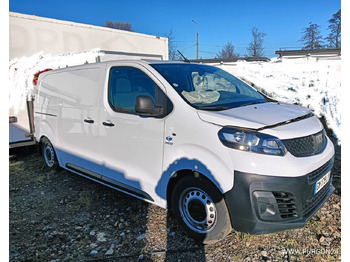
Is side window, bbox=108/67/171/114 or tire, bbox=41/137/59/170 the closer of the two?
side window, bbox=108/67/171/114

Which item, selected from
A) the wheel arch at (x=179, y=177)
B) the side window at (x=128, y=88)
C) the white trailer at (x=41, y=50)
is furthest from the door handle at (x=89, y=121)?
the white trailer at (x=41, y=50)

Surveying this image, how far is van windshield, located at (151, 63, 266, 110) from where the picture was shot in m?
2.91

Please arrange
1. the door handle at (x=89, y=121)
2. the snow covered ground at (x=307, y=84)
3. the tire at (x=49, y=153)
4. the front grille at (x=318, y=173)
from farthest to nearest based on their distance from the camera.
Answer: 1. the snow covered ground at (x=307, y=84)
2. the tire at (x=49, y=153)
3. the door handle at (x=89, y=121)
4. the front grille at (x=318, y=173)

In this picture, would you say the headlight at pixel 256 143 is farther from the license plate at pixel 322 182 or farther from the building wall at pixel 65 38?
the building wall at pixel 65 38

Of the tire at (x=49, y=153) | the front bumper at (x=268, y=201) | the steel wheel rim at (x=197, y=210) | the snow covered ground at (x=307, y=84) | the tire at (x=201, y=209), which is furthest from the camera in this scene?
the snow covered ground at (x=307, y=84)

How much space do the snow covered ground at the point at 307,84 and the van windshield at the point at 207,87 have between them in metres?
5.65

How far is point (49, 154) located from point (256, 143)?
441cm

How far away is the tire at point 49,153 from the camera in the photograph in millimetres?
4996

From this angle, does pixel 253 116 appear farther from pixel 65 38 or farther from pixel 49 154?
pixel 65 38

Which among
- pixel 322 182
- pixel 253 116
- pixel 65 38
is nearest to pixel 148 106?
pixel 253 116

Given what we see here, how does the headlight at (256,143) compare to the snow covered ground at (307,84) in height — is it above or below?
below

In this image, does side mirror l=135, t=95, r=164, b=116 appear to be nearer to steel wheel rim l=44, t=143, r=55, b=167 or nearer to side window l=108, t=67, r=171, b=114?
side window l=108, t=67, r=171, b=114

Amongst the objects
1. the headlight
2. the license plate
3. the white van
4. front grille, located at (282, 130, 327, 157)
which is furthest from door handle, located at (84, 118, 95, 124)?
the license plate

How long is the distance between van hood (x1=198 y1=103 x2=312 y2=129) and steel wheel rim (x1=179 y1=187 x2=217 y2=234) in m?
0.77
